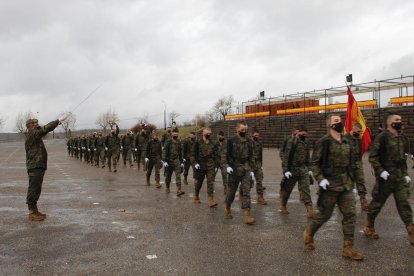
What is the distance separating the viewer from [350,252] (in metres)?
5.34

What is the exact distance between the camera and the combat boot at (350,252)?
5270mm

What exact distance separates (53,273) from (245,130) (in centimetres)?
436

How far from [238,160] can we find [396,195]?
2859 millimetres

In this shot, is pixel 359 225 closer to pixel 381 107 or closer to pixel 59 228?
pixel 59 228

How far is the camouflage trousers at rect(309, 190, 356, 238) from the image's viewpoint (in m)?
5.45

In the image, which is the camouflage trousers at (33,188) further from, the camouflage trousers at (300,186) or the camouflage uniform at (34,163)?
the camouflage trousers at (300,186)

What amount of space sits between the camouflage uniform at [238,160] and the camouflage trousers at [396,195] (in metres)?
2.31

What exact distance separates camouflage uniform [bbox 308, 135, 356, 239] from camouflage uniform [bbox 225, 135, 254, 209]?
86.5 inches

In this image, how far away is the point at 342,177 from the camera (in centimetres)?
556

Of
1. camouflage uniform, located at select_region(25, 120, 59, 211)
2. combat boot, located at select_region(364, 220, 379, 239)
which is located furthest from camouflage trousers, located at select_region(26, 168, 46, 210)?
combat boot, located at select_region(364, 220, 379, 239)

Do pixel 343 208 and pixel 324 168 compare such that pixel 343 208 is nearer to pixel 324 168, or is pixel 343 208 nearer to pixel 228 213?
pixel 324 168

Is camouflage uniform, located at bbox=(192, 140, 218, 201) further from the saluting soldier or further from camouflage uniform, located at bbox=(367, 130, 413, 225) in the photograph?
camouflage uniform, located at bbox=(367, 130, 413, 225)

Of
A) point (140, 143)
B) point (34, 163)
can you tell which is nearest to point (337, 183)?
point (34, 163)

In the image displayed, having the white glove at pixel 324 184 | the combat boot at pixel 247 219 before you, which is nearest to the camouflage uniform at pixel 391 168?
the white glove at pixel 324 184
